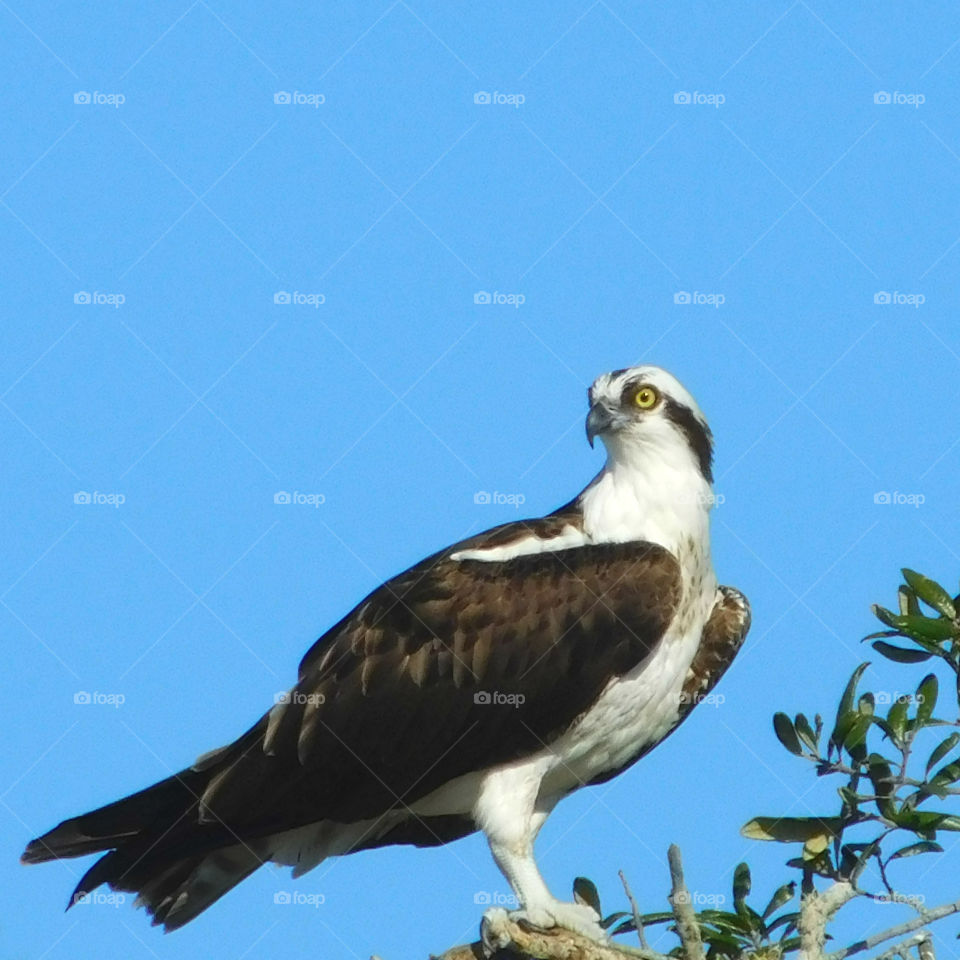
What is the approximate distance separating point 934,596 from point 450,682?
8.19ft

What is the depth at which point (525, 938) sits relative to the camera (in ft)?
24.9

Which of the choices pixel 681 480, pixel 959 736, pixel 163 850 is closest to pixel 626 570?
pixel 681 480

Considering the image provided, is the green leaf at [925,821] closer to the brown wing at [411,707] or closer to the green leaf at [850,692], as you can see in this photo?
the green leaf at [850,692]

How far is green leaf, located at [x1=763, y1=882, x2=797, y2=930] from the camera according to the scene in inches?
275

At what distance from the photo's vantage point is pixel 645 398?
888 cm

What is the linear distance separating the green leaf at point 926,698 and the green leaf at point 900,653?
0.08 m

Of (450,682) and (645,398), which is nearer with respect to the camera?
(450,682)

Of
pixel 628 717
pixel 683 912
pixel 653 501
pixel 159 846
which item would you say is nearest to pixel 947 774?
pixel 683 912

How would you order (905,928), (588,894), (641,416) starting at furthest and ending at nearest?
(641,416), (588,894), (905,928)

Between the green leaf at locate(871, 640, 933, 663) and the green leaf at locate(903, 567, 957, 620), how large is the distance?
19 centimetres

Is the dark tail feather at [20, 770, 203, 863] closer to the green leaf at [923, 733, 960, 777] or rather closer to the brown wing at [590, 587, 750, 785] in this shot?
the brown wing at [590, 587, 750, 785]

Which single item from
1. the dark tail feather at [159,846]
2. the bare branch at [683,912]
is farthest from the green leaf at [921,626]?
the dark tail feather at [159,846]

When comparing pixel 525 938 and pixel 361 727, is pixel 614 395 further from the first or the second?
pixel 525 938

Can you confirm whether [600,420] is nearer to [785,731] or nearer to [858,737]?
[785,731]
